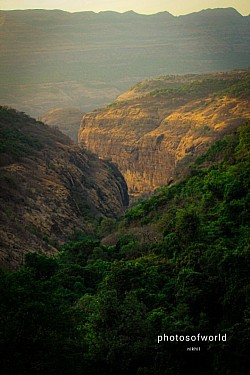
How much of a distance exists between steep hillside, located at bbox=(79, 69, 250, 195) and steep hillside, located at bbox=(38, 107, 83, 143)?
11.0 metres

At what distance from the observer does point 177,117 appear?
74.1 meters

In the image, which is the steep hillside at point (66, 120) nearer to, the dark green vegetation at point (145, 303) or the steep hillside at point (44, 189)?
the steep hillside at point (44, 189)

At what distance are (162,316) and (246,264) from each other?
8.51 feet

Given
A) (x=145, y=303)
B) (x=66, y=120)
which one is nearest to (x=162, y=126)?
(x=66, y=120)

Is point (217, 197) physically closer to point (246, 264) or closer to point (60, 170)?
point (246, 264)

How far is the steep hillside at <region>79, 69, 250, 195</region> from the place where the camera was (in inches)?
2537

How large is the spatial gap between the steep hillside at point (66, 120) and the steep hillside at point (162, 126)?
36.0 ft

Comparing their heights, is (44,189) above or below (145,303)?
above

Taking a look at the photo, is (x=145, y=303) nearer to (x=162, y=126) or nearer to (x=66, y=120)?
(x=162, y=126)

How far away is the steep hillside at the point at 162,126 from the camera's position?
211 ft

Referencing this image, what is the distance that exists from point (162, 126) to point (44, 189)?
130 feet

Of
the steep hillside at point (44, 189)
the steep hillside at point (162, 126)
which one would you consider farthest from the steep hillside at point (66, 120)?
the steep hillside at point (44, 189)

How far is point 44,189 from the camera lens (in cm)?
3622

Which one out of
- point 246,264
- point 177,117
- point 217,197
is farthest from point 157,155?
point 246,264
